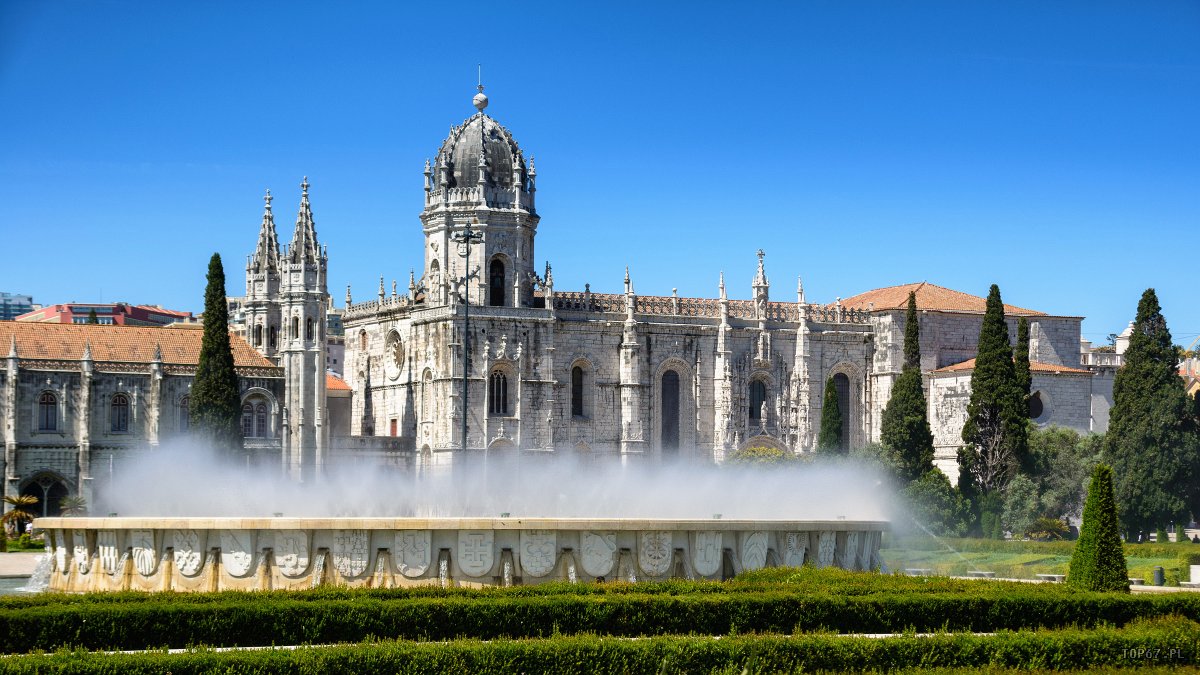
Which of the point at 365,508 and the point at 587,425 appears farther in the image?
the point at 587,425

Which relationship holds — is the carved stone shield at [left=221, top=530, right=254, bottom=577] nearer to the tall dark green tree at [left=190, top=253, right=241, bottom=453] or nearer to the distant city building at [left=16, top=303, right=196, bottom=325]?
the tall dark green tree at [left=190, top=253, right=241, bottom=453]

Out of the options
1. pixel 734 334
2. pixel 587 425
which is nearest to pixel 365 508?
pixel 587 425

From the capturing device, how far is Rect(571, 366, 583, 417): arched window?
74.9 metres

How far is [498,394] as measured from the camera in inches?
2844

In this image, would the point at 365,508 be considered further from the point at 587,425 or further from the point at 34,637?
the point at 34,637

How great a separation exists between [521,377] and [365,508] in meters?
19.5

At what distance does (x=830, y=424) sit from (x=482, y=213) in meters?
17.9

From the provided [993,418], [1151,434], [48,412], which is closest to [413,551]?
[48,412]

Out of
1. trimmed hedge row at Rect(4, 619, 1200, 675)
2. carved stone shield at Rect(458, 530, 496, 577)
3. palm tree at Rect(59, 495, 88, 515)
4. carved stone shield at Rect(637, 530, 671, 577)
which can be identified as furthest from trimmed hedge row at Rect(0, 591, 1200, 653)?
palm tree at Rect(59, 495, 88, 515)

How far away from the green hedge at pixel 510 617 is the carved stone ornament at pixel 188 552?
4205mm

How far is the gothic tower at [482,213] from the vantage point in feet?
241

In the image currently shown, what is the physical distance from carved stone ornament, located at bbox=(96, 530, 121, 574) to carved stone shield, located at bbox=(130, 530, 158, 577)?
20.4 inches

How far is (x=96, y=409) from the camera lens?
64125 millimetres

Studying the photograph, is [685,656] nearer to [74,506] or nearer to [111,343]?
[74,506]
